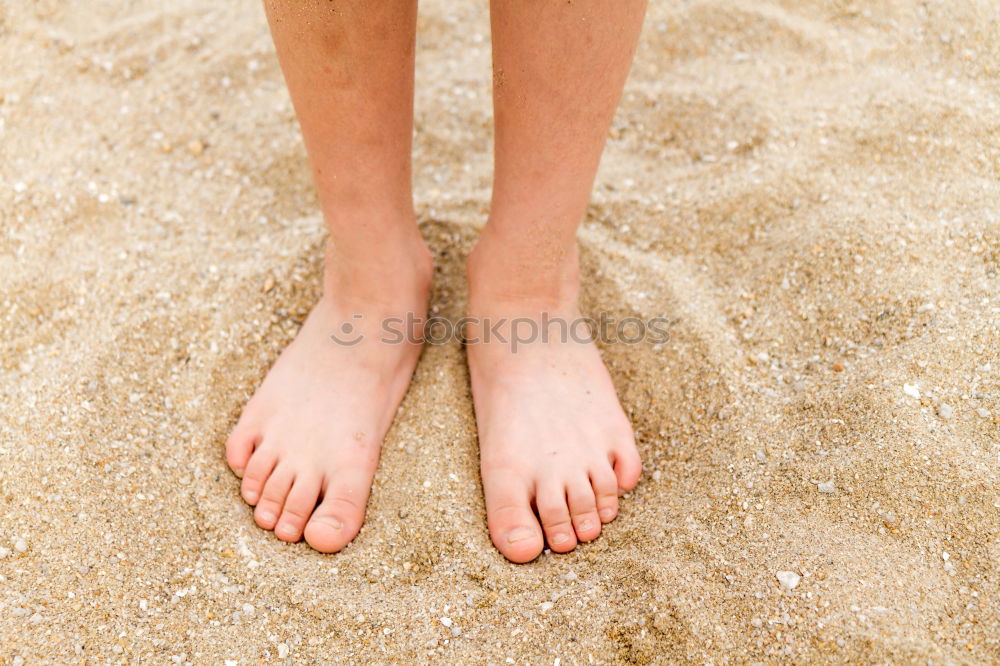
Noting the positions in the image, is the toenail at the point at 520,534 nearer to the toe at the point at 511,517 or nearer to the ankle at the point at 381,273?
the toe at the point at 511,517

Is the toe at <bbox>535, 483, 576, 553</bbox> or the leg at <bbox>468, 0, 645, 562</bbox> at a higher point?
the leg at <bbox>468, 0, 645, 562</bbox>

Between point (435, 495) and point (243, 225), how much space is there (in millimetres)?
712

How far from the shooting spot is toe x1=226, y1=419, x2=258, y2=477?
1216mm

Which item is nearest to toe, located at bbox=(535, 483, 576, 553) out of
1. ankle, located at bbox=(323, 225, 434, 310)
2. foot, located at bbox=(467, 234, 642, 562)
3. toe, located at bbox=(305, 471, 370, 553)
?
foot, located at bbox=(467, 234, 642, 562)

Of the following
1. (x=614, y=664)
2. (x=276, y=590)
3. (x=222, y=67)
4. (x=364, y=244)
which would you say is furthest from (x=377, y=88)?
(x=222, y=67)

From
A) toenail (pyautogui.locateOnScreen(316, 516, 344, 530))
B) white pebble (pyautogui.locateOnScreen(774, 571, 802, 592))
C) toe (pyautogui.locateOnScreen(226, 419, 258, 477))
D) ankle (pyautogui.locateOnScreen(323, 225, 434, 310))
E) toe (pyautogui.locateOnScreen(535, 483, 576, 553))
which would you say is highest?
ankle (pyautogui.locateOnScreen(323, 225, 434, 310))

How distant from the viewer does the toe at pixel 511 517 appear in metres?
1.13

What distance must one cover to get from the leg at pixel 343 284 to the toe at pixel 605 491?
0.35 metres

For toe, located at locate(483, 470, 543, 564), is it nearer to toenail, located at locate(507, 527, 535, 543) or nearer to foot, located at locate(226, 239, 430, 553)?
toenail, located at locate(507, 527, 535, 543)

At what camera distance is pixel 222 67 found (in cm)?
178

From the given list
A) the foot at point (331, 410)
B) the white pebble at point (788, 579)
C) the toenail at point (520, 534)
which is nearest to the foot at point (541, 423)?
the toenail at point (520, 534)

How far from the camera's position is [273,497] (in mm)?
1182

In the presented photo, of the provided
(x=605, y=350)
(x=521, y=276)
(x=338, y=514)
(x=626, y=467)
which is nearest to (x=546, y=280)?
(x=521, y=276)

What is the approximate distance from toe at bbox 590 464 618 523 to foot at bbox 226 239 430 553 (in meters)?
0.35
